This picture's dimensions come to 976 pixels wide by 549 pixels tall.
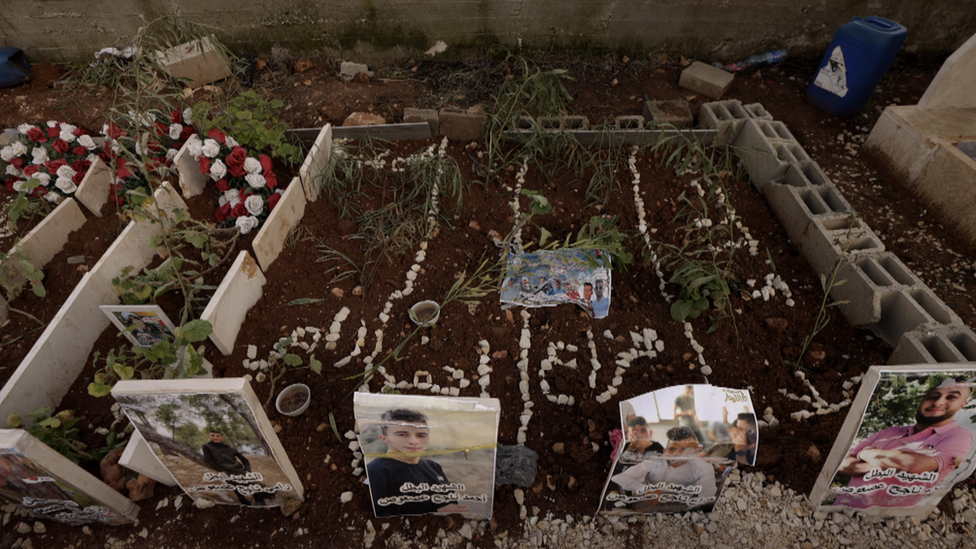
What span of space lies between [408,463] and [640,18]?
3.84m

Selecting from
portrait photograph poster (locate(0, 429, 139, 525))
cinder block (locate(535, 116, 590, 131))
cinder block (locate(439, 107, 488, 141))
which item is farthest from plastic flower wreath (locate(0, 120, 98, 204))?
cinder block (locate(535, 116, 590, 131))

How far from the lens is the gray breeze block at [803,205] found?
9.00ft

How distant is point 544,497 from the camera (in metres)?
1.99

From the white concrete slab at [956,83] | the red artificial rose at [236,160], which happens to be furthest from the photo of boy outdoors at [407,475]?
the white concrete slab at [956,83]

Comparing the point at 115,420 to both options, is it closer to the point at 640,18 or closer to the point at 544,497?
the point at 544,497

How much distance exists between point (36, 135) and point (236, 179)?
1.23 meters

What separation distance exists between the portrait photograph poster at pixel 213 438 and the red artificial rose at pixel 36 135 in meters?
2.33

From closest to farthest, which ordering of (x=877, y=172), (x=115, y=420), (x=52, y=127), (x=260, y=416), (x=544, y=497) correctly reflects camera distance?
(x=260, y=416), (x=544, y=497), (x=115, y=420), (x=52, y=127), (x=877, y=172)

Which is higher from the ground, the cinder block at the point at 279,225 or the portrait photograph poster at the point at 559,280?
the cinder block at the point at 279,225

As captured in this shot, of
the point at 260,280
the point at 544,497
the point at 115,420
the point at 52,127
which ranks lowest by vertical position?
the point at 544,497

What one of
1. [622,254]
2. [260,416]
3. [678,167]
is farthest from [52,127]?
[678,167]

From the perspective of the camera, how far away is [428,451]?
1.65m

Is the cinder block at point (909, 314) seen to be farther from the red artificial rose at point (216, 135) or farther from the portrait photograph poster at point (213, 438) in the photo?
the red artificial rose at point (216, 135)

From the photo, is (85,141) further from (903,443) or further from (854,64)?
(854,64)
